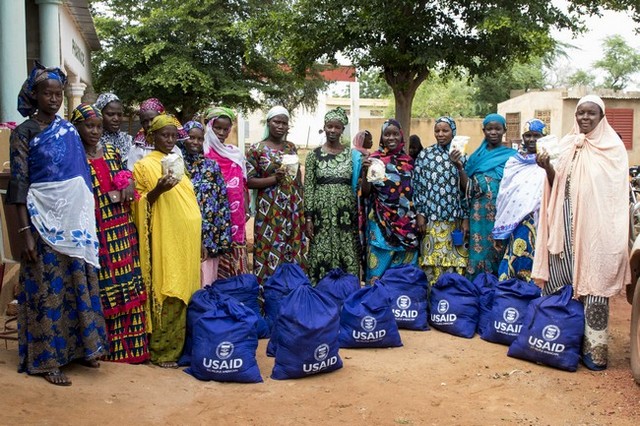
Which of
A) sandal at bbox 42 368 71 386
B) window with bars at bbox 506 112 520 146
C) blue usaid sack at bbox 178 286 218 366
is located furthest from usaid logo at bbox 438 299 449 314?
window with bars at bbox 506 112 520 146

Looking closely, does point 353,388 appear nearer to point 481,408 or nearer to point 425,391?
point 425,391

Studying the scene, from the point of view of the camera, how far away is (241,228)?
19.9ft

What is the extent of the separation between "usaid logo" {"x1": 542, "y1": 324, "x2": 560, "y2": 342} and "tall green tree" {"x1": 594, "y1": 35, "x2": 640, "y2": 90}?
32193 millimetres

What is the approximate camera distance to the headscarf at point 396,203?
20.6 feet

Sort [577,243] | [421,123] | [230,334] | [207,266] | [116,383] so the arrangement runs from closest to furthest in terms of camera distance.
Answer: [116,383]
[230,334]
[577,243]
[207,266]
[421,123]

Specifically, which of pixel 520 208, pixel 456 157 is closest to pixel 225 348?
pixel 456 157

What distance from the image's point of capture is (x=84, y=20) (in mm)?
15086

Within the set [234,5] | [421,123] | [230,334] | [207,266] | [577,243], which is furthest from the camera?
[421,123]

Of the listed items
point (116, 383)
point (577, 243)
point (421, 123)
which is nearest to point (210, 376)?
point (116, 383)

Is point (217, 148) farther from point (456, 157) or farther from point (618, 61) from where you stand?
point (618, 61)

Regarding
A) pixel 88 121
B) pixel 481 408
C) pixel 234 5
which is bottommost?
pixel 481 408

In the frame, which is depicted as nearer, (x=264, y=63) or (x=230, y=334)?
(x=230, y=334)

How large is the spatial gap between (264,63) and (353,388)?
1377 centimetres

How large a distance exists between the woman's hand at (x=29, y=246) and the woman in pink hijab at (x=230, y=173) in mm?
1862
